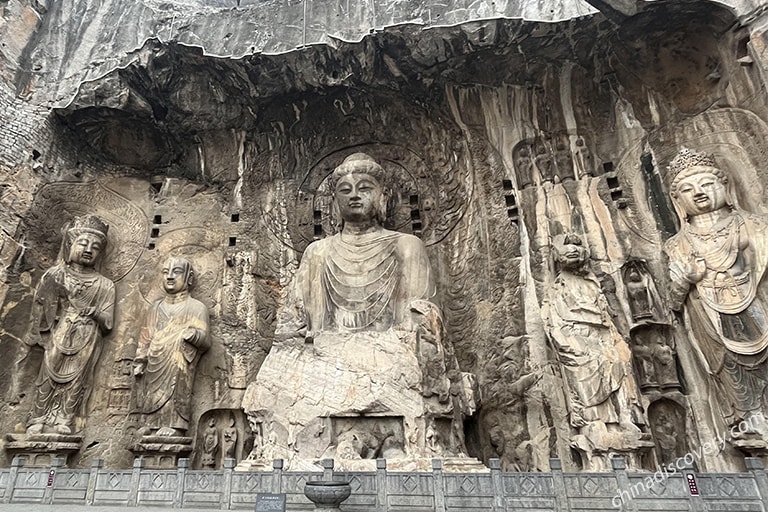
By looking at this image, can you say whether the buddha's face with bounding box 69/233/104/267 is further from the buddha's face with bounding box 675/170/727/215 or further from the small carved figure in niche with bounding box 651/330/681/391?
the buddha's face with bounding box 675/170/727/215

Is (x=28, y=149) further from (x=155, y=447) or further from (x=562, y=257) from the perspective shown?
(x=562, y=257)

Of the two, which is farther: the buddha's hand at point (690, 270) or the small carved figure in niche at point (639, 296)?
the small carved figure in niche at point (639, 296)

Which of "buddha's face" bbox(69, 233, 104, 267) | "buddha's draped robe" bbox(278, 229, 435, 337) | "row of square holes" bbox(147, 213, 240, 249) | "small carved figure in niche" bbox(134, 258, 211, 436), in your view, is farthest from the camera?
"row of square holes" bbox(147, 213, 240, 249)

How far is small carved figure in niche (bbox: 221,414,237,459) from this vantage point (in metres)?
6.04

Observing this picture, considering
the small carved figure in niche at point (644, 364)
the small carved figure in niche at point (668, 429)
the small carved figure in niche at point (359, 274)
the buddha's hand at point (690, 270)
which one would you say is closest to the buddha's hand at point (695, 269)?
the buddha's hand at point (690, 270)

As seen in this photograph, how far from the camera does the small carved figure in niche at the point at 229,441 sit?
19.8 ft

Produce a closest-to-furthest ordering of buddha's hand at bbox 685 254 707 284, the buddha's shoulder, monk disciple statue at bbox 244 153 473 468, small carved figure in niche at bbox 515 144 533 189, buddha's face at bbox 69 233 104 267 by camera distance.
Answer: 1. monk disciple statue at bbox 244 153 473 468
2. buddha's hand at bbox 685 254 707 284
3. the buddha's shoulder
4. buddha's face at bbox 69 233 104 267
5. small carved figure in niche at bbox 515 144 533 189

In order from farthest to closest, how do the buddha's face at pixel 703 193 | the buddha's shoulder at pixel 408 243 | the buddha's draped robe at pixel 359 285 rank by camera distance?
1. the buddha's shoulder at pixel 408 243
2. the buddha's draped robe at pixel 359 285
3. the buddha's face at pixel 703 193

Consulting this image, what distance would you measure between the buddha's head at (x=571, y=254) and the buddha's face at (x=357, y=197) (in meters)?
2.29

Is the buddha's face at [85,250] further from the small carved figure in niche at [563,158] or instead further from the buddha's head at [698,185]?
the buddha's head at [698,185]

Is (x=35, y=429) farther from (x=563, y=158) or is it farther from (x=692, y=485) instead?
(x=563, y=158)

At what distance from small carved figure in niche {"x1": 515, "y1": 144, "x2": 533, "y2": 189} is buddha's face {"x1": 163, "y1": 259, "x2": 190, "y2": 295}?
4.58 m

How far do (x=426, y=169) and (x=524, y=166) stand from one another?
1.52 meters

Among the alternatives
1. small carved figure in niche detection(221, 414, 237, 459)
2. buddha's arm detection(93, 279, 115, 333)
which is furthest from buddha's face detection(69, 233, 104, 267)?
small carved figure in niche detection(221, 414, 237, 459)
